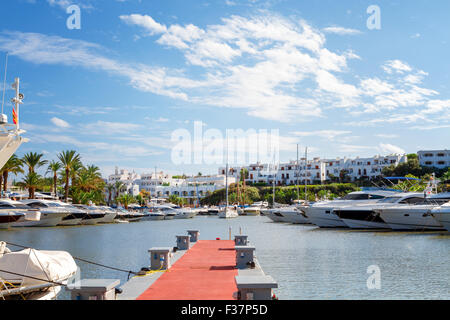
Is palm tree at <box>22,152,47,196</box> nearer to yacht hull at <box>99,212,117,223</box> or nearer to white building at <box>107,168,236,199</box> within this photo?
yacht hull at <box>99,212,117,223</box>

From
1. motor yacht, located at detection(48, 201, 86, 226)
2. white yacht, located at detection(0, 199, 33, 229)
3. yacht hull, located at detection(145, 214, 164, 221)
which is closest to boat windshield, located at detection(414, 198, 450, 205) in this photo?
white yacht, located at detection(0, 199, 33, 229)

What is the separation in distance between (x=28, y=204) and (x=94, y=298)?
58.6m

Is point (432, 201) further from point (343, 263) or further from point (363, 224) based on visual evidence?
point (343, 263)

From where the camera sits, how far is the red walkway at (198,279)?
11.6 m

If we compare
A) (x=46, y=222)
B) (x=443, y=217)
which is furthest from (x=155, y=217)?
(x=443, y=217)

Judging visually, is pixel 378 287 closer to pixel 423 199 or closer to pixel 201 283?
pixel 201 283

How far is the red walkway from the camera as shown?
1159 centimetres

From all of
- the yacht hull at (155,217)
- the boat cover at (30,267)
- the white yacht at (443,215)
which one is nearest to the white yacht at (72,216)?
the yacht hull at (155,217)

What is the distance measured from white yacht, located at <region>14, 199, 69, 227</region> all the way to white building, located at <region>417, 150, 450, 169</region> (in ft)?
308

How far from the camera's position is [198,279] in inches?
551

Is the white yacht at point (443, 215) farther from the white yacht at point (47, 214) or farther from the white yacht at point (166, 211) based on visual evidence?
the white yacht at point (166, 211)

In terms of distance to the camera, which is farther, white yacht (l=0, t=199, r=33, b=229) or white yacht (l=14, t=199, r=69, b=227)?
white yacht (l=14, t=199, r=69, b=227)

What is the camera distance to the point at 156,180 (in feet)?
560
